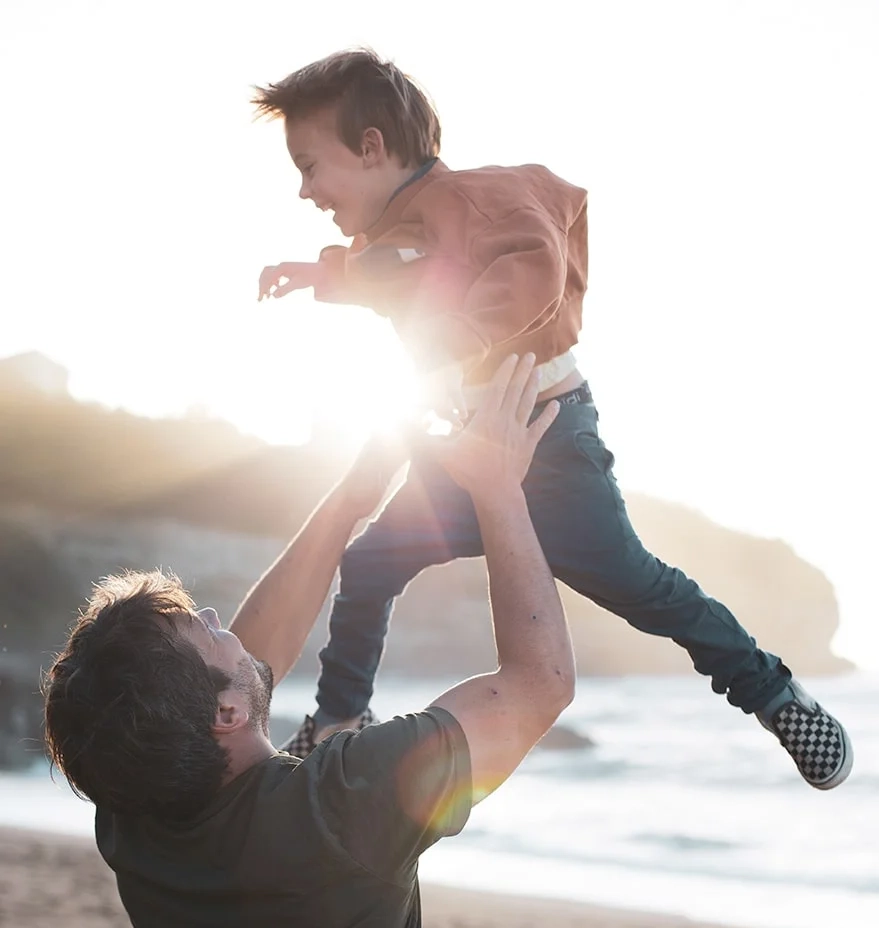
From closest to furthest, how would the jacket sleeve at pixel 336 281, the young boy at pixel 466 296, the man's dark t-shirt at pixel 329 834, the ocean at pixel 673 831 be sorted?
the man's dark t-shirt at pixel 329 834 → the young boy at pixel 466 296 → the jacket sleeve at pixel 336 281 → the ocean at pixel 673 831

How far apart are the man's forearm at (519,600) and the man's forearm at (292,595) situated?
2.21 ft

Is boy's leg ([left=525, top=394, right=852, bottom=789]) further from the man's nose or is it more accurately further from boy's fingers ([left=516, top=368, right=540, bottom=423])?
the man's nose

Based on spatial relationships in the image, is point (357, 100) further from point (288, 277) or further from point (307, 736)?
point (307, 736)

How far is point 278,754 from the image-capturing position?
2.12 m

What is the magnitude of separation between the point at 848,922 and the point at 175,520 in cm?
3658

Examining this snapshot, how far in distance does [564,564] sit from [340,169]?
1.06m

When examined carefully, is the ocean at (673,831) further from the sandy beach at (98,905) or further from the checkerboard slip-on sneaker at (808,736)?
the checkerboard slip-on sneaker at (808,736)

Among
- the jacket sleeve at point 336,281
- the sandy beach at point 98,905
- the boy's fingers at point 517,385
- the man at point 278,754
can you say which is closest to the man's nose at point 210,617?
the man at point 278,754

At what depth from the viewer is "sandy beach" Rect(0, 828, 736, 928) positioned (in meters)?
7.24

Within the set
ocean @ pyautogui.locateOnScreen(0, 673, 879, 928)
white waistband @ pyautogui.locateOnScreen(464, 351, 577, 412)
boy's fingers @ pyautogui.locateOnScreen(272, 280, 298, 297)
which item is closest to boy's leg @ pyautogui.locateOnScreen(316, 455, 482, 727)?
white waistband @ pyautogui.locateOnScreen(464, 351, 577, 412)

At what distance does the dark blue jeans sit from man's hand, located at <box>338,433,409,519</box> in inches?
2.8

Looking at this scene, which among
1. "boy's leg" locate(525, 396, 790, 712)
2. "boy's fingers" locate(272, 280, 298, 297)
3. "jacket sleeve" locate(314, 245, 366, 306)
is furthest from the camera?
"boy's fingers" locate(272, 280, 298, 297)

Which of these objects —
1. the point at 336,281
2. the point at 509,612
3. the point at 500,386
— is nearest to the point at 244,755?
the point at 509,612

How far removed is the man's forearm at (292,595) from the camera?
2613 millimetres
